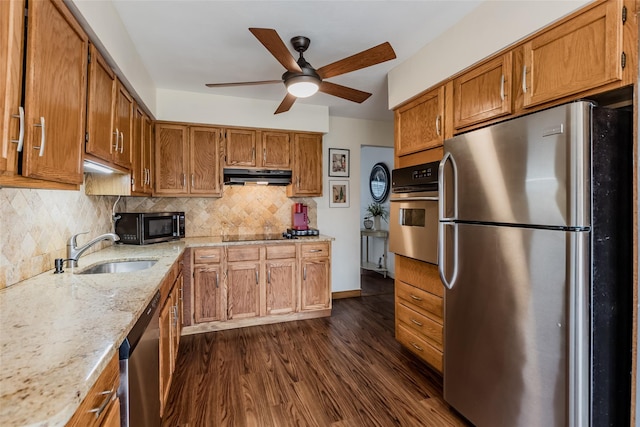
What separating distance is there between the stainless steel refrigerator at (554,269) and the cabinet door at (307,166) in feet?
8.10

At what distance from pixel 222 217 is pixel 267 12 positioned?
2.49 m

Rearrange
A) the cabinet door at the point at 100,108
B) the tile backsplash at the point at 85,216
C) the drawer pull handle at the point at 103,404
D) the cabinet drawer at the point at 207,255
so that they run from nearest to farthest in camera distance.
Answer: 1. the drawer pull handle at the point at 103,404
2. the tile backsplash at the point at 85,216
3. the cabinet door at the point at 100,108
4. the cabinet drawer at the point at 207,255

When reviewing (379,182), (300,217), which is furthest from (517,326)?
(379,182)

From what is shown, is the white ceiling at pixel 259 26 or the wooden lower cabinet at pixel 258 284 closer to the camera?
the white ceiling at pixel 259 26

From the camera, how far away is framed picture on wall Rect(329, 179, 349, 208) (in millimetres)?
4484

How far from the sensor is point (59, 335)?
98 cm

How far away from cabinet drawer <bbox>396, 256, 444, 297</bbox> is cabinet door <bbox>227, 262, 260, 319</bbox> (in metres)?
1.55

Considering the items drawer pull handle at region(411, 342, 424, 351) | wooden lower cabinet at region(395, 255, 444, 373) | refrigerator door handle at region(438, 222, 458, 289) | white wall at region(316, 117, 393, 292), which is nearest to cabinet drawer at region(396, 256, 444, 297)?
wooden lower cabinet at region(395, 255, 444, 373)

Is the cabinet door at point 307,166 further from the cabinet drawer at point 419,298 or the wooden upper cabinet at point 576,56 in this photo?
the wooden upper cabinet at point 576,56

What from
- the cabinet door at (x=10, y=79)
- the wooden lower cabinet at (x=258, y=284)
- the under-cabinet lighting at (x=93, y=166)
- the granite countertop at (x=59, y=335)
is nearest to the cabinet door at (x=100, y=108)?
the under-cabinet lighting at (x=93, y=166)

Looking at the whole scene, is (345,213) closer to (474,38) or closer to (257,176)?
(257,176)

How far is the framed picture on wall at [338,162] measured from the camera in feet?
14.6

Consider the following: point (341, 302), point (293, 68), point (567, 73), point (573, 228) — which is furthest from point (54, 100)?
point (341, 302)

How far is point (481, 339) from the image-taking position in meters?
1.73
